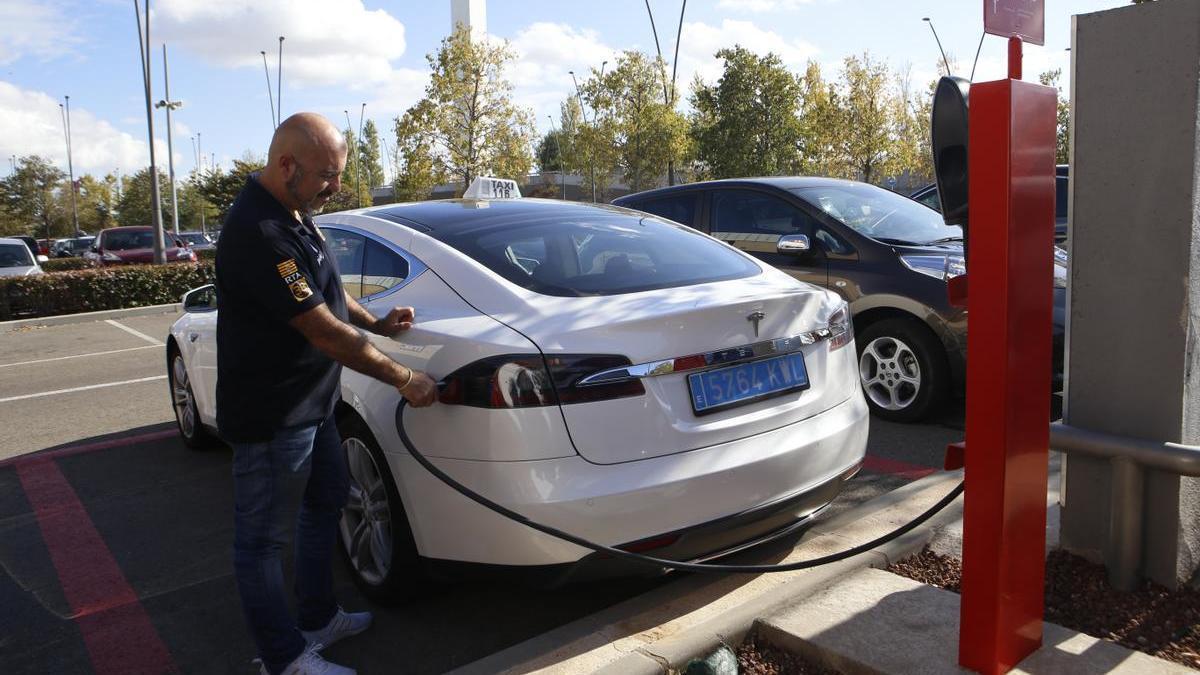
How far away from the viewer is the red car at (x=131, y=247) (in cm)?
2258

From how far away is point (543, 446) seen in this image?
2.81 metres

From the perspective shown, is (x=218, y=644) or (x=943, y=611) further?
(x=218, y=644)

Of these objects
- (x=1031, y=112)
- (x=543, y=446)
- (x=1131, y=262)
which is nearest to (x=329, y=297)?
(x=543, y=446)

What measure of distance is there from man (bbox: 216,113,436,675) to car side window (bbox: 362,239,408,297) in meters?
0.68

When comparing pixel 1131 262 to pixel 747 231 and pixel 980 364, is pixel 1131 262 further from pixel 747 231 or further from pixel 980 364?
pixel 747 231

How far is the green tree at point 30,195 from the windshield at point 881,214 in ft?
211

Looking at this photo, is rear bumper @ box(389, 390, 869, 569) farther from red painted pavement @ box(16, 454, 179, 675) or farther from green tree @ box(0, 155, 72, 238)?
green tree @ box(0, 155, 72, 238)

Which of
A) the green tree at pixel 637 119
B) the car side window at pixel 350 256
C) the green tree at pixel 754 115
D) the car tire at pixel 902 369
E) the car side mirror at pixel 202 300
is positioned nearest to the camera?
the car side window at pixel 350 256

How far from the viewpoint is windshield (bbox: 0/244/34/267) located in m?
18.9

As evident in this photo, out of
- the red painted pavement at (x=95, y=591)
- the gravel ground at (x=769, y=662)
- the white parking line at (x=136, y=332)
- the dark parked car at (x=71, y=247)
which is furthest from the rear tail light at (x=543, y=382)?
the dark parked car at (x=71, y=247)

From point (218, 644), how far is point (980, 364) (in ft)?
9.06

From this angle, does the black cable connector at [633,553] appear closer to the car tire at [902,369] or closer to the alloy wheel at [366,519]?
the alloy wheel at [366,519]

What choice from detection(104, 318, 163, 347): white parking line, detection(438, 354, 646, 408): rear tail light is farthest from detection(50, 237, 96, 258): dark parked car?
detection(438, 354, 646, 408): rear tail light

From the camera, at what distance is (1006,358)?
2408mm
